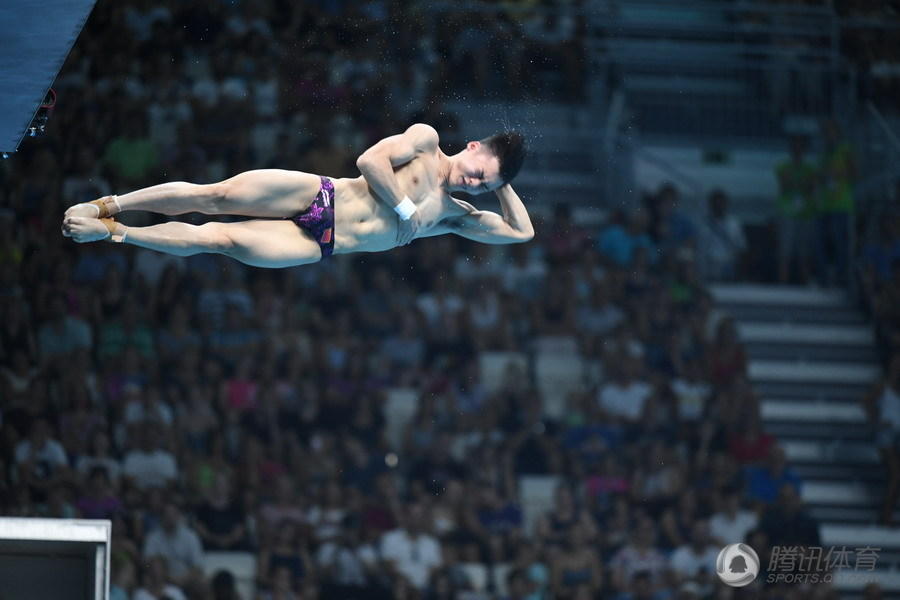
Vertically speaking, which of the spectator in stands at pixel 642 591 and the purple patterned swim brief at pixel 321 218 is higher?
the purple patterned swim brief at pixel 321 218

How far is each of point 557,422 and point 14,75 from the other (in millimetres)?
6681

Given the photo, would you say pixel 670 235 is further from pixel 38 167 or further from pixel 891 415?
pixel 38 167

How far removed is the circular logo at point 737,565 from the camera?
36.9 feet

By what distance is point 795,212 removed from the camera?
46.0 ft

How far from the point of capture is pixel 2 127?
7039mm

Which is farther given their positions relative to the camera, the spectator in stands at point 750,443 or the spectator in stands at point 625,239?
the spectator in stands at point 625,239

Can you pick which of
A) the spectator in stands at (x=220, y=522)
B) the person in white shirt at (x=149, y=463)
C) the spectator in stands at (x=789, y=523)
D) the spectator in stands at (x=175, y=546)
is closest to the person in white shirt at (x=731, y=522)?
the spectator in stands at (x=789, y=523)

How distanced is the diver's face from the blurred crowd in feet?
15.5

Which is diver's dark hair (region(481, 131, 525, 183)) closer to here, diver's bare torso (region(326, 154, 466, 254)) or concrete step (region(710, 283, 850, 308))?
diver's bare torso (region(326, 154, 466, 254))

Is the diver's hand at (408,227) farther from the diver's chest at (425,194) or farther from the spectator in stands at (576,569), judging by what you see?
the spectator in stands at (576,569)

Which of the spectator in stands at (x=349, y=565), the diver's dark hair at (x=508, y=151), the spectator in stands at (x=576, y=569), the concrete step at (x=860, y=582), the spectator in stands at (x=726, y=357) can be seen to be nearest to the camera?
the diver's dark hair at (x=508, y=151)

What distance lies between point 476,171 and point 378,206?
61 cm

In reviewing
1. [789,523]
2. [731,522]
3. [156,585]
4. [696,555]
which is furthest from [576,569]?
[156,585]

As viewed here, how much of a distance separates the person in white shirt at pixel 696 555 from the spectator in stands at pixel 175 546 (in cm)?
410
